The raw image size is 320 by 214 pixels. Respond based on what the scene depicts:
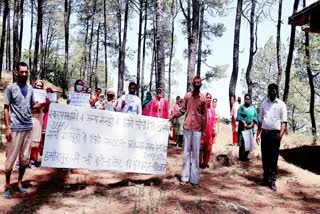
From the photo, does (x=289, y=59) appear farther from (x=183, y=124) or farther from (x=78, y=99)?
(x=78, y=99)

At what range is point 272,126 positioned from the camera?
7738 mm

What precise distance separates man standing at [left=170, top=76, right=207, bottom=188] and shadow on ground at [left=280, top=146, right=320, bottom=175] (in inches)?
187

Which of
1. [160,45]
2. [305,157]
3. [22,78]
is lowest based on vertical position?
[305,157]

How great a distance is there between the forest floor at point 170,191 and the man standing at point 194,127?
1.29 feet

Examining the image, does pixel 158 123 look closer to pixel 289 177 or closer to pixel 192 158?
pixel 192 158

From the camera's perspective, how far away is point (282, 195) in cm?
792

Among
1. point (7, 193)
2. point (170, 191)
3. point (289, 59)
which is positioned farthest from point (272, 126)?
point (289, 59)

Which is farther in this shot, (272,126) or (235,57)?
(235,57)

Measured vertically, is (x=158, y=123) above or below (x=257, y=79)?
below

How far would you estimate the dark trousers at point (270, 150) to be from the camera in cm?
776

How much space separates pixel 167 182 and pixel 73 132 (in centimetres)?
219

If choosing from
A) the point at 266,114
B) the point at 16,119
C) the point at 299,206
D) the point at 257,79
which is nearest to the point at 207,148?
the point at 266,114

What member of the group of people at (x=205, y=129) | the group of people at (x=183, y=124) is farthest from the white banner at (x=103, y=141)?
the group of people at (x=205, y=129)

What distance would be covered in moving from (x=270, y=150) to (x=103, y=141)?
11.9 ft
